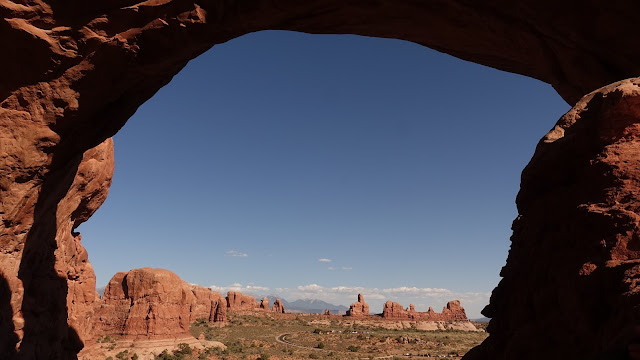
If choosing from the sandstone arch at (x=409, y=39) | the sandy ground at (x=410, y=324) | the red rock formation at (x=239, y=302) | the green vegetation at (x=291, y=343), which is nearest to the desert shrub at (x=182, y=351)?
the green vegetation at (x=291, y=343)

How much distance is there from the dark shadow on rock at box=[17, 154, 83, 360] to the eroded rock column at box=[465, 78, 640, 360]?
9.43m

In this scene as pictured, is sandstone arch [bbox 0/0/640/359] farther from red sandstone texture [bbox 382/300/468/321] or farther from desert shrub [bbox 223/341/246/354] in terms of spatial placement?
red sandstone texture [bbox 382/300/468/321]

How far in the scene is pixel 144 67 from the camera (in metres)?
7.89

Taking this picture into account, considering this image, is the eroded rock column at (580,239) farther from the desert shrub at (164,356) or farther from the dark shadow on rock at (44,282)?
the desert shrub at (164,356)

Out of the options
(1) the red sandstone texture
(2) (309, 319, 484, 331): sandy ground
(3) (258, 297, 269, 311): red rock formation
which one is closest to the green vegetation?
(2) (309, 319, 484, 331): sandy ground

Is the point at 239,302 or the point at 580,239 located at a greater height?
the point at 580,239

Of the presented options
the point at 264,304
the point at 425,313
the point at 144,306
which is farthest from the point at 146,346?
the point at 425,313

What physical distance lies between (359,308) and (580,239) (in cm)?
9647

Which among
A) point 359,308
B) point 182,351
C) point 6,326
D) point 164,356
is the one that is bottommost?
point 164,356

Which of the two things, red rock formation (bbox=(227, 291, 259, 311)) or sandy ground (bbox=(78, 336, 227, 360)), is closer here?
sandy ground (bbox=(78, 336, 227, 360))

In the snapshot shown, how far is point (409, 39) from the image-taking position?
36.1 ft

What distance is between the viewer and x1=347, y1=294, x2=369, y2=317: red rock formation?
305ft

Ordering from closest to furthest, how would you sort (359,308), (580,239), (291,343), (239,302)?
1. (580,239)
2. (291,343)
3. (239,302)
4. (359,308)

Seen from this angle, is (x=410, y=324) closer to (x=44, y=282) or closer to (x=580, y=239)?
(x=44, y=282)
